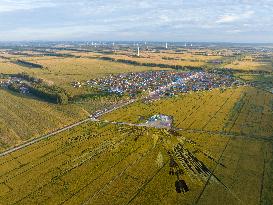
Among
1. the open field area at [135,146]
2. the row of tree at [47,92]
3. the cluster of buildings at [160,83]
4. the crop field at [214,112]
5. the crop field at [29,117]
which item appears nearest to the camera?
the open field area at [135,146]

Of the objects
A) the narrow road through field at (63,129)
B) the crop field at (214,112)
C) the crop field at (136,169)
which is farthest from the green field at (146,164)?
the narrow road through field at (63,129)

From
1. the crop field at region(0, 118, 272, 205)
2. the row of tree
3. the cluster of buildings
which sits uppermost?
the row of tree

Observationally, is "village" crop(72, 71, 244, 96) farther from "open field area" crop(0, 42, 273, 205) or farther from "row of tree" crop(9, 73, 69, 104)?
"row of tree" crop(9, 73, 69, 104)

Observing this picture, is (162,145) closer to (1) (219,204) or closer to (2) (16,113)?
(1) (219,204)

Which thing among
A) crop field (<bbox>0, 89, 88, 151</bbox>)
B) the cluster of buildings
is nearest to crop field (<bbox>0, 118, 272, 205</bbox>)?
crop field (<bbox>0, 89, 88, 151</bbox>)

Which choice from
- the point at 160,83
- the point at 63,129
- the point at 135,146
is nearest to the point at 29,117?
the point at 63,129

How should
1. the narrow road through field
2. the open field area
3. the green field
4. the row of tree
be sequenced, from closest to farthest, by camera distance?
the green field < the open field area < the narrow road through field < the row of tree

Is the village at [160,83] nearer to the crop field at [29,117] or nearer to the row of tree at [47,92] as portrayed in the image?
the row of tree at [47,92]

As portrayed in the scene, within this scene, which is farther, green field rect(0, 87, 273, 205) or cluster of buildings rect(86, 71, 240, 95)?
cluster of buildings rect(86, 71, 240, 95)
